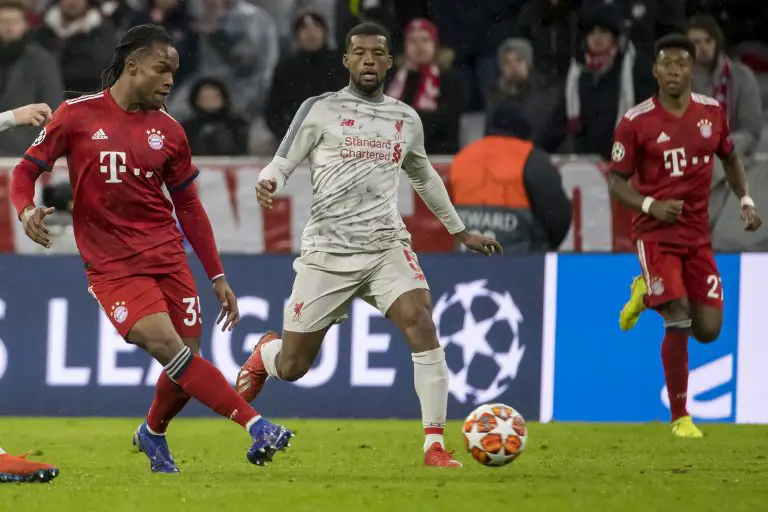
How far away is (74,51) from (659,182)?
214 inches

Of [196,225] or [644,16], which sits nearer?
[196,225]

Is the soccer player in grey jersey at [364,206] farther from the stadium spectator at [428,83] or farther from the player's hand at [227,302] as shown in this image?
the stadium spectator at [428,83]

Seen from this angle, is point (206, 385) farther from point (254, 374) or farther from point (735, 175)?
point (735, 175)

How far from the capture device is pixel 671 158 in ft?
32.8

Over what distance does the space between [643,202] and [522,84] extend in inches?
121

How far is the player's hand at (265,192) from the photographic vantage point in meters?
7.68

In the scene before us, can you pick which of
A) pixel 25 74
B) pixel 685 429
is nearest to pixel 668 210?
pixel 685 429

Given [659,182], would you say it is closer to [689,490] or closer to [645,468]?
[645,468]

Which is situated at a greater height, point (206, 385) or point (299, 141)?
point (299, 141)

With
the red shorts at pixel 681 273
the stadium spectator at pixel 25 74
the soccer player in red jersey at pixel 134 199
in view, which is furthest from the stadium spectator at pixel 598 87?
the soccer player in red jersey at pixel 134 199

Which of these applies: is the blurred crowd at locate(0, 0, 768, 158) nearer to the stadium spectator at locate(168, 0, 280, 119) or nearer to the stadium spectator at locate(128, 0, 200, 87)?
the stadium spectator at locate(168, 0, 280, 119)

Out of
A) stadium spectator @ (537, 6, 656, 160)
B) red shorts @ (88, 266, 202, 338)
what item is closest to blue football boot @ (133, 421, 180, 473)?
red shorts @ (88, 266, 202, 338)

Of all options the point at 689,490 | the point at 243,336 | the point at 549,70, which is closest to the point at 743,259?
the point at 549,70

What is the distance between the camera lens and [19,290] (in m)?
11.7
